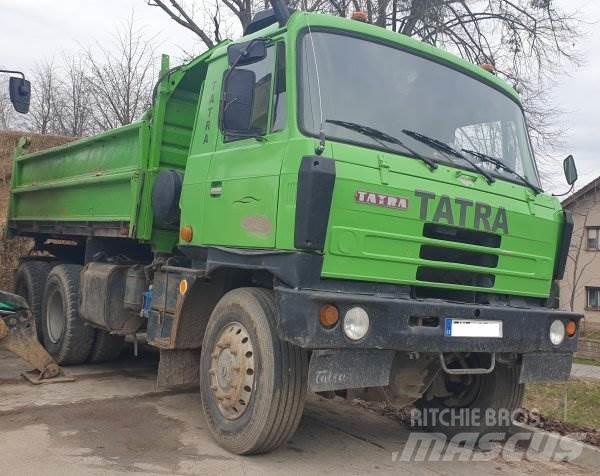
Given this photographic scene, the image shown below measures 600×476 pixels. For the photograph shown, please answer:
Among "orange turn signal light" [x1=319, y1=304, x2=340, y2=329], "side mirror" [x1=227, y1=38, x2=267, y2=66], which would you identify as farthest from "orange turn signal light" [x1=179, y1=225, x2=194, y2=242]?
"orange turn signal light" [x1=319, y1=304, x2=340, y2=329]

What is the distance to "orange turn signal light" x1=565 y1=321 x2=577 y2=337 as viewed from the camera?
495cm

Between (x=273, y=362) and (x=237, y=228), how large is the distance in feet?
3.25

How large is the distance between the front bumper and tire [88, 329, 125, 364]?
3.99 m

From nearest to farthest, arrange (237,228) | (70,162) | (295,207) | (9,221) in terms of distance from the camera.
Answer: (295,207) → (237,228) → (70,162) → (9,221)

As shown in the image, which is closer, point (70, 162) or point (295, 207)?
point (295, 207)

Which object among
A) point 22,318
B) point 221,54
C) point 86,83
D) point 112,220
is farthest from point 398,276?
point 86,83

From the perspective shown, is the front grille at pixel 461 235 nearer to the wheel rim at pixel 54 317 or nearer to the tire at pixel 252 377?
the tire at pixel 252 377

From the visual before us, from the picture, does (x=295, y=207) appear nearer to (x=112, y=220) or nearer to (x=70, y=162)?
(x=112, y=220)

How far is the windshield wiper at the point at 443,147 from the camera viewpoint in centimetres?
470

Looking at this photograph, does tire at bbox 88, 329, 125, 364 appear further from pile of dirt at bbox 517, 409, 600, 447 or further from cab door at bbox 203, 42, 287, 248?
pile of dirt at bbox 517, 409, 600, 447

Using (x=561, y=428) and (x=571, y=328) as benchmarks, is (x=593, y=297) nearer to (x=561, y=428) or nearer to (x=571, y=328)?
(x=561, y=428)

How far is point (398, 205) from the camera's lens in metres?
4.31

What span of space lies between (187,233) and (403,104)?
1.89 metres

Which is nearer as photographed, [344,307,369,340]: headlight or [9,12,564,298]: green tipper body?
[344,307,369,340]: headlight
